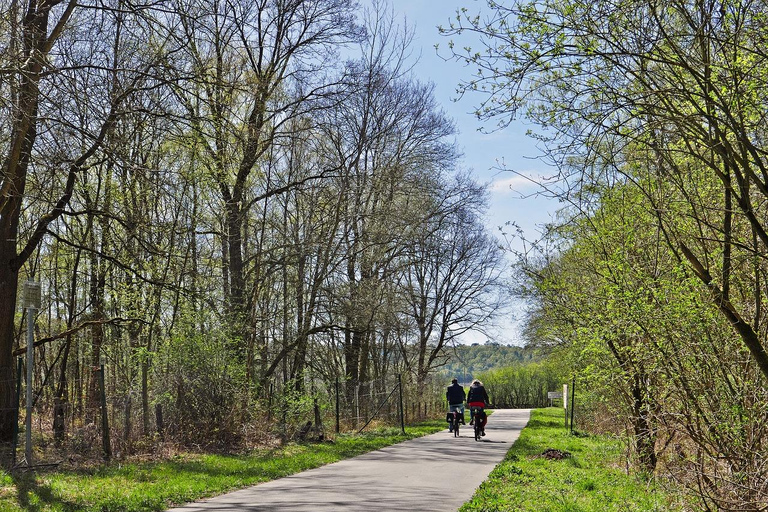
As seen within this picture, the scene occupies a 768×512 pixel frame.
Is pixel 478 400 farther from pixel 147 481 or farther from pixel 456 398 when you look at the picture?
pixel 147 481

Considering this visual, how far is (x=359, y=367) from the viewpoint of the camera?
29406 millimetres

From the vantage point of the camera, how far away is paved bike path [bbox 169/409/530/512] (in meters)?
9.66

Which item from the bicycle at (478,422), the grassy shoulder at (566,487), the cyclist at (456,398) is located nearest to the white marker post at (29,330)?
the grassy shoulder at (566,487)

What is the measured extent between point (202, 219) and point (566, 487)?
1283 centimetres

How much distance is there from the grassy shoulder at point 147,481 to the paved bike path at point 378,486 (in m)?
0.38

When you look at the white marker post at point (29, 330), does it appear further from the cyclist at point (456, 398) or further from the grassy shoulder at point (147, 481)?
the cyclist at point (456, 398)

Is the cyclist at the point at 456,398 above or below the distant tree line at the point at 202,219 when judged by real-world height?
below

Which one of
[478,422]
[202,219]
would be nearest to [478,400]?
[478,422]

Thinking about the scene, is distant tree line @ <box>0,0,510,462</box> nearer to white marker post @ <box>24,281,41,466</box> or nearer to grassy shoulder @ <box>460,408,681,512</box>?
white marker post @ <box>24,281,41,466</box>

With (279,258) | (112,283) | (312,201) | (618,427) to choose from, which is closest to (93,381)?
(112,283)

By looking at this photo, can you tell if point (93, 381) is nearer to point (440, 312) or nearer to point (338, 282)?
point (338, 282)

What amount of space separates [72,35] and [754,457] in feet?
37.7

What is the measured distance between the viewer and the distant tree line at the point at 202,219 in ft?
37.6

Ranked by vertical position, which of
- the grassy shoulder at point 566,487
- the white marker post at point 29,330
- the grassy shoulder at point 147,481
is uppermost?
the white marker post at point 29,330
